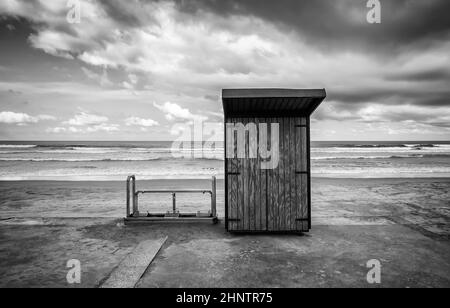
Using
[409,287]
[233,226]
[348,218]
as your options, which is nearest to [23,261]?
[233,226]

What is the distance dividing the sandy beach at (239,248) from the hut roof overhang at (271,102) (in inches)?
111

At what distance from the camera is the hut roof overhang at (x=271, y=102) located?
5.17 metres

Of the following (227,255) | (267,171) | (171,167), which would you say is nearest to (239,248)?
(227,255)

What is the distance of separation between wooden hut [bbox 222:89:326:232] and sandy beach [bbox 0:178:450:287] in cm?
42

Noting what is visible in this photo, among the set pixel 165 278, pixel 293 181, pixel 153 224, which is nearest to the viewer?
pixel 165 278

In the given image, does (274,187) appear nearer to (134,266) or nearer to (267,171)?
(267,171)

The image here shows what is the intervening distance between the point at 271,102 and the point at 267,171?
1.58 meters

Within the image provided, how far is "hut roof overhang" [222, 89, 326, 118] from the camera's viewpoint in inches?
203

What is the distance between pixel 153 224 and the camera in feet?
22.4

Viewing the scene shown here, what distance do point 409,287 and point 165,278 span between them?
3.66 m

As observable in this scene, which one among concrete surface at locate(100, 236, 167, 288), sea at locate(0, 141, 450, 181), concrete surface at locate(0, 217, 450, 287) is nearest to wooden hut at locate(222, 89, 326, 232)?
concrete surface at locate(0, 217, 450, 287)

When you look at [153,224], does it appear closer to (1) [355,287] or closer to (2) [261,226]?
(2) [261,226]

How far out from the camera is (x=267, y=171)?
601 cm

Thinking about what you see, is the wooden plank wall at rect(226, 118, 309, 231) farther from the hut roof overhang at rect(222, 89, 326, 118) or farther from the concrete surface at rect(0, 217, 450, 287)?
the concrete surface at rect(0, 217, 450, 287)
